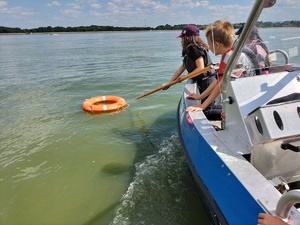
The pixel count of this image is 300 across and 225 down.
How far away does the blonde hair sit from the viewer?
2.84m

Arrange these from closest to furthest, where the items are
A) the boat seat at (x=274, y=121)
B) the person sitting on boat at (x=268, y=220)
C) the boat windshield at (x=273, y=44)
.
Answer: the person sitting on boat at (x=268, y=220), the boat seat at (x=274, y=121), the boat windshield at (x=273, y=44)

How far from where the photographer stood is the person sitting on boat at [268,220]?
141 centimetres

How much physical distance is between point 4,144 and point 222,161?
197 inches

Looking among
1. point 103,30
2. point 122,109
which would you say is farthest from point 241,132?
point 103,30

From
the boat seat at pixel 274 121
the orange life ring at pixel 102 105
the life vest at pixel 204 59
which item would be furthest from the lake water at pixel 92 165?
Answer: the life vest at pixel 204 59

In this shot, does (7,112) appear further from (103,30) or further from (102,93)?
(103,30)

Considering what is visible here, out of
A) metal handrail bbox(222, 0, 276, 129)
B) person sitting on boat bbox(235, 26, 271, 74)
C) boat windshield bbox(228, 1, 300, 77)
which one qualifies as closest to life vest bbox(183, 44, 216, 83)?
boat windshield bbox(228, 1, 300, 77)

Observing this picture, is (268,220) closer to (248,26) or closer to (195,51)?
(248,26)

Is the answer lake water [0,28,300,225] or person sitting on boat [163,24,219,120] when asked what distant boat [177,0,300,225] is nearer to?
lake water [0,28,300,225]

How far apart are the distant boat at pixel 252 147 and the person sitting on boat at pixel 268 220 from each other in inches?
2.8

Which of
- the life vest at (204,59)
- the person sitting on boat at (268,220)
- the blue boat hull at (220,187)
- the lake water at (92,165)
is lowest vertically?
the lake water at (92,165)

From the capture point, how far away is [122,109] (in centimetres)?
763

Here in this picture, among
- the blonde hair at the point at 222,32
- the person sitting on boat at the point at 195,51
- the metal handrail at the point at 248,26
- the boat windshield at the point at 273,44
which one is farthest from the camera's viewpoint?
the person sitting on boat at the point at 195,51

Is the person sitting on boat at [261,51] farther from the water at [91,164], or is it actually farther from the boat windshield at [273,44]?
the water at [91,164]
